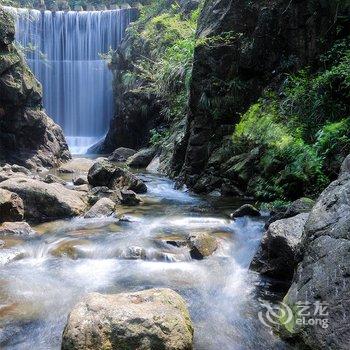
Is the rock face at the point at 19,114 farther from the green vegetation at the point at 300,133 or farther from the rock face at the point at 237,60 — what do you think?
the green vegetation at the point at 300,133

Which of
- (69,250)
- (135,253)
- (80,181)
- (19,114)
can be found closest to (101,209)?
(69,250)

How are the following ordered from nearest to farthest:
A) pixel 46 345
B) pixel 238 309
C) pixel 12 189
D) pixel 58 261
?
pixel 46 345 < pixel 238 309 < pixel 58 261 < pixel 12 189

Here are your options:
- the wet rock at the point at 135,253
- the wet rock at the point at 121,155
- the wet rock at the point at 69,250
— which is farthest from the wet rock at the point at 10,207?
the wet rock at the point at 121,155

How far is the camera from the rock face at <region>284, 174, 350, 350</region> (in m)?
3.73

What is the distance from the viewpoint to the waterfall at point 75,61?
30.8m

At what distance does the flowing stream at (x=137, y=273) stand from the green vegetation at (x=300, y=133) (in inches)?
46.1

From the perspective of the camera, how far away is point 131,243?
24.5 ft

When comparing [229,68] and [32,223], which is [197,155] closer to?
[229,68]

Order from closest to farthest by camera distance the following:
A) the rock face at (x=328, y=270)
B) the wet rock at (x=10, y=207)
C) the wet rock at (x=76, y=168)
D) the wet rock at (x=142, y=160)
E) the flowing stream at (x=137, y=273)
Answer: the rock face at (x=328, y=270) → the flowing stream at (x=137, y=273) → the wet rock at (x=10, y=207) → the wet rock at (x=76, y=168) → the wet rock at (x=142, y=160)

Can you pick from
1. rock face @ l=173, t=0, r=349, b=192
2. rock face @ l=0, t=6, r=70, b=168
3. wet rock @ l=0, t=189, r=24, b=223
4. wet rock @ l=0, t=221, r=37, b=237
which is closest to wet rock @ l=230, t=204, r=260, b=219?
rock face @ l=173, t=0, r=349, b=192

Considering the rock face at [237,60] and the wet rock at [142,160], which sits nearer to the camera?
the rock face at [237,60]

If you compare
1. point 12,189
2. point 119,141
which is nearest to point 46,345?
point 12,189

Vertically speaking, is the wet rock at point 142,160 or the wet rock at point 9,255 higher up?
the wet rock at point 9,255

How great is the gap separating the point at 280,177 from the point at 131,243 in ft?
11.8
